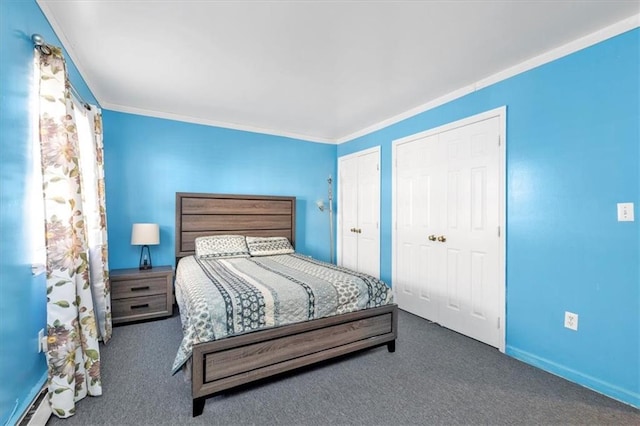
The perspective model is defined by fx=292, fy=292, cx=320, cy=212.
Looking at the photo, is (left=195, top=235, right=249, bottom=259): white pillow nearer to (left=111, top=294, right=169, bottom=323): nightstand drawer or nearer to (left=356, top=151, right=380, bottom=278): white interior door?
(left=111, top=294, right=169, bottom=323): nightstand drawer

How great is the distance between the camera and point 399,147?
3.60m

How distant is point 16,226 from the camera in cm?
147

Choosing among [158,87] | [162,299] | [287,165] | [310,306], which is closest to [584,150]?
[310,306]

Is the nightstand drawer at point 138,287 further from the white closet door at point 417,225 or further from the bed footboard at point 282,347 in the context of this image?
the white closet door at point 417,225

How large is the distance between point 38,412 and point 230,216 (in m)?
2.56

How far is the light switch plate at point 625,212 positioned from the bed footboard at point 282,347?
1.63 m

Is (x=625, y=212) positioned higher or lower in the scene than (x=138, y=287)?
higher

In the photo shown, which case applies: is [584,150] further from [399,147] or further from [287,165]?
[287,165]

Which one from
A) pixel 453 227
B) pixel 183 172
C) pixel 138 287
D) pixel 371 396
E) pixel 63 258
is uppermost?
pixel 183 172

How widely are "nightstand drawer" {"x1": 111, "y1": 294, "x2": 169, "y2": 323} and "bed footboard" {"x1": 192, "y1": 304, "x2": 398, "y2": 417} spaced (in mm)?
1743

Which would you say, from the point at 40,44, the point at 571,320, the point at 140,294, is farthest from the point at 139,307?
the point at 571,320

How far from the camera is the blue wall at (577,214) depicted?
1.84 meters

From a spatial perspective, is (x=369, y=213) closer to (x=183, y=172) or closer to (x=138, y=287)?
(x=183, y=172)

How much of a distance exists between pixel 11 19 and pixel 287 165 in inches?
125
